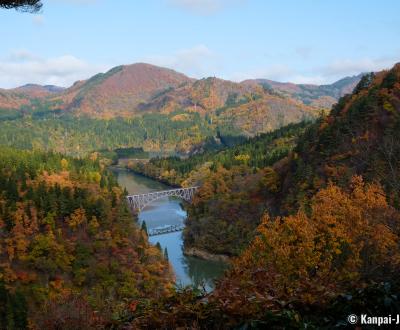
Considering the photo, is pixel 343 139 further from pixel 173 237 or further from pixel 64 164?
pixel 64 164

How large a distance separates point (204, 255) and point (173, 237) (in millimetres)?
11636

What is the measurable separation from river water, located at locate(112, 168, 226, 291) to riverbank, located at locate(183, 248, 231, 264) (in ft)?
1.96

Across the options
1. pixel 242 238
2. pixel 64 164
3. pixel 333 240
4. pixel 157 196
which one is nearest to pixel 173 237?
pixel 157 196

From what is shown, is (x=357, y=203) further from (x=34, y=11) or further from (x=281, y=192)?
(x=281, y=192)

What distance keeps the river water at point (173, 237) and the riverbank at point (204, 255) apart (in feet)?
1.96

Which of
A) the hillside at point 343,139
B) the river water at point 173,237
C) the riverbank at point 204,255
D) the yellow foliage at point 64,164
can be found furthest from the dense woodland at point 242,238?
the river water at point 173,237

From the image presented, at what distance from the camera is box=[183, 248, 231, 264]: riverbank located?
61.0 m

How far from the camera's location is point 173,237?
73062mm

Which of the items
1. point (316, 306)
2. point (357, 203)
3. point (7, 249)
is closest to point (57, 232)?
point (7, 249)

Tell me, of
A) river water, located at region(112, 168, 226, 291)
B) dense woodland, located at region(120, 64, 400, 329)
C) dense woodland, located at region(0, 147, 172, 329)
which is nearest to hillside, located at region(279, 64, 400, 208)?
dense woodland, located at region(120, 64, 400, 329)

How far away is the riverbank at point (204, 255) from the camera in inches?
2402

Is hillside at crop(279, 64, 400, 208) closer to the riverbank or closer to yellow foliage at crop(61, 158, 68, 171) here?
the riverbank

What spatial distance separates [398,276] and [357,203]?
16.6 m

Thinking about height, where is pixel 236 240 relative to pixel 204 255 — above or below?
above
